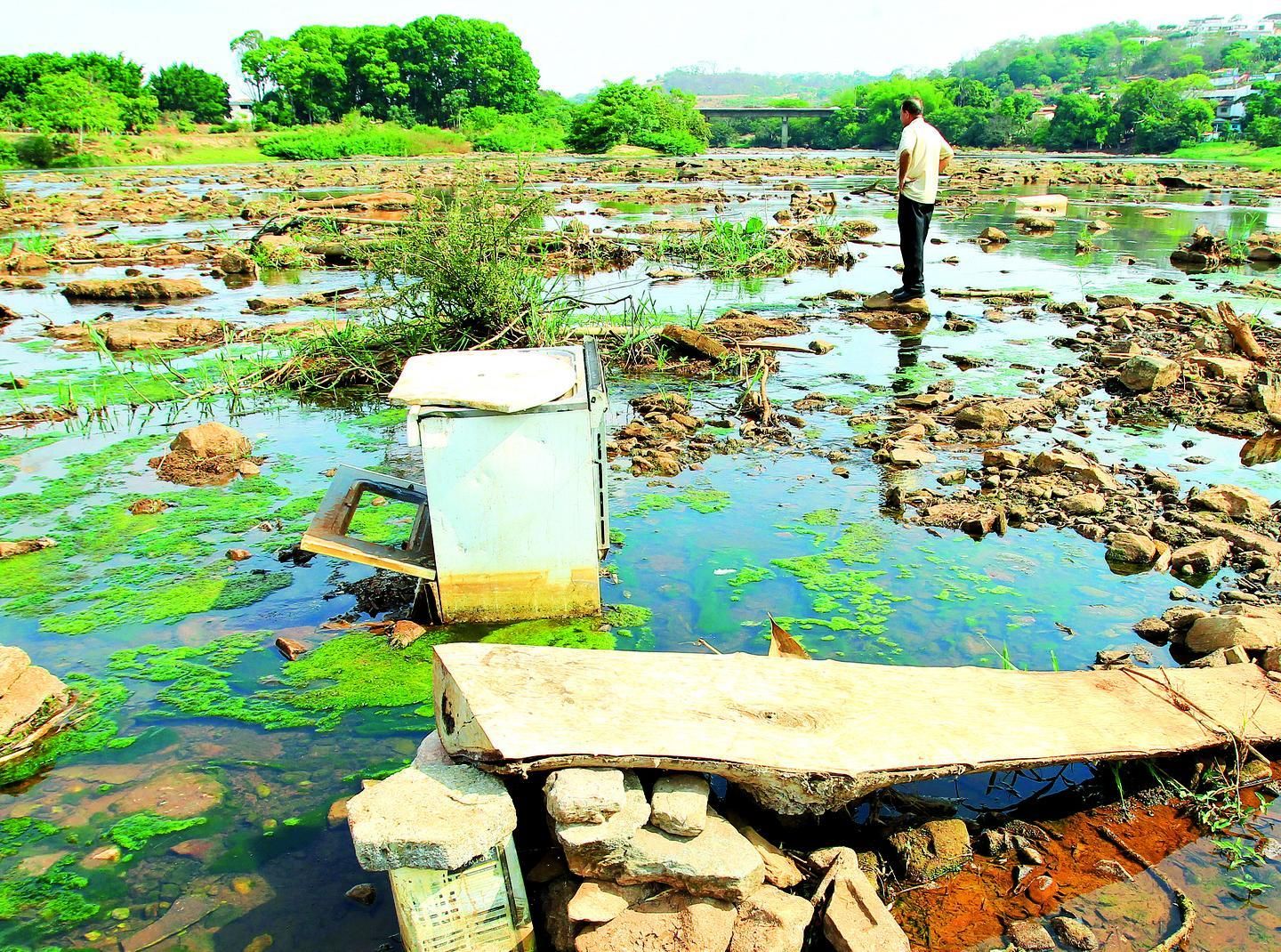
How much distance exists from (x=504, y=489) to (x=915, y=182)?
7.44 metres

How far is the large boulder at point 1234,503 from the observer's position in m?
4.77

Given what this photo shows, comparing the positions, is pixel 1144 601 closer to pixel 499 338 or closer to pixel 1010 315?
pixel 499 338

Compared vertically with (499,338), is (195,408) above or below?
below

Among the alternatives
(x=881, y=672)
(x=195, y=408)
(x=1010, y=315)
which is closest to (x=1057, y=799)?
(x=881, y=672)

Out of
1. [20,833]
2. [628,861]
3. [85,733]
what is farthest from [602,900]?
[85,733]

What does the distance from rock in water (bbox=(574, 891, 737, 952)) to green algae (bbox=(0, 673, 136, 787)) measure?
6.63 feet

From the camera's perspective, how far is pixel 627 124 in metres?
48.7

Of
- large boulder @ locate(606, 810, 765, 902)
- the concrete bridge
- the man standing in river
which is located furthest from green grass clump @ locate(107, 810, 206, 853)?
the concrete bridge

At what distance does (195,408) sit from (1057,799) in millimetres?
6439

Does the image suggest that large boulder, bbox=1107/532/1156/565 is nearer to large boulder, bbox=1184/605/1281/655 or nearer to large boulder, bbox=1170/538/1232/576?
large boulder, bbox=1170/538/1232/576

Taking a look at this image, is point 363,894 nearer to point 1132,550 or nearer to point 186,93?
point 1132,550

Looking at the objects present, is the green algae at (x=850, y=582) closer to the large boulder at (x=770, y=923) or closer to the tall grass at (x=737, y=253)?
the large boulder at (x=770, y=923)

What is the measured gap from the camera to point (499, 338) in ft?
22.7

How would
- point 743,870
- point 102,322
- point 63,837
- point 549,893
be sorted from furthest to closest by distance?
1. point 102,322
2. point 63,837
3. point 549,893
4. point 743,870
